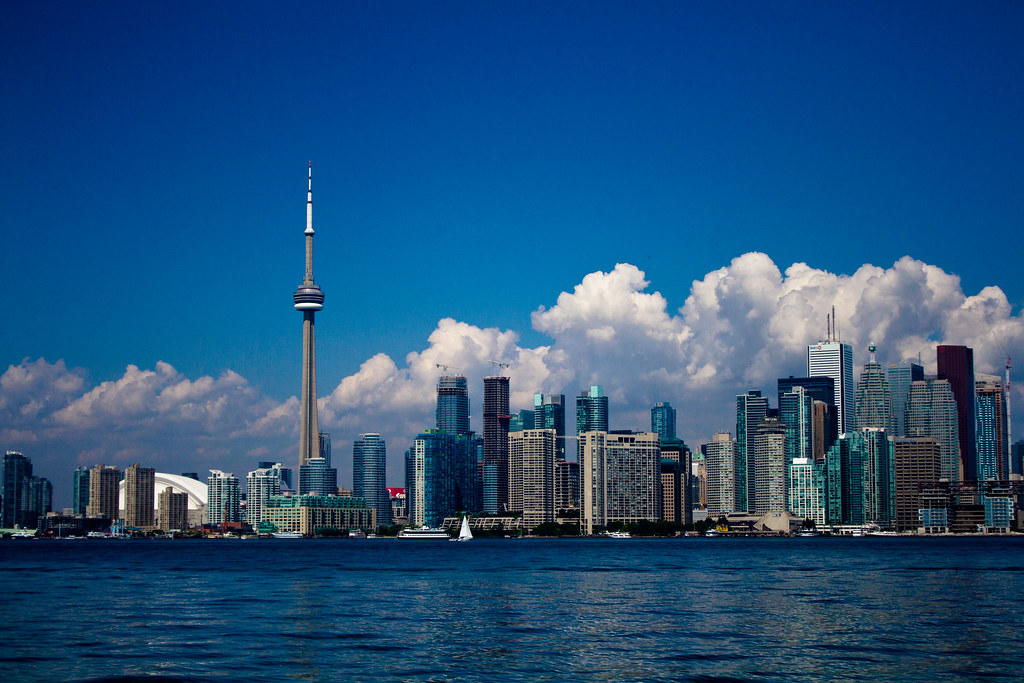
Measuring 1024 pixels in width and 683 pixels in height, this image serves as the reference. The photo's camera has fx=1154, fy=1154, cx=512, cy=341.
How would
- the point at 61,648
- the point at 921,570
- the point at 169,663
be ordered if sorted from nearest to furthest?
1. the point at 169,663
2. the point at 61,648
3. the point at 921,570

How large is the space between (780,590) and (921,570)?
38.7 metres

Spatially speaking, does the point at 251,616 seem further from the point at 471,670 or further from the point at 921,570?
the point at 921,570

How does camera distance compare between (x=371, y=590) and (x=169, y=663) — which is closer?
(x=169, y=663)

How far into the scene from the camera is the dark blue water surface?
42.8 m

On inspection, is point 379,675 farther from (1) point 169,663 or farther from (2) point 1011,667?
(2) point 1011,667

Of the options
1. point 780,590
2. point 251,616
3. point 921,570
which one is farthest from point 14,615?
point 921,570

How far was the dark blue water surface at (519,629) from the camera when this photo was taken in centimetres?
4281

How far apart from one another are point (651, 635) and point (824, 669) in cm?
1194

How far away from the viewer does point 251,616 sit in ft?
205

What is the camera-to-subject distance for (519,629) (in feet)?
186

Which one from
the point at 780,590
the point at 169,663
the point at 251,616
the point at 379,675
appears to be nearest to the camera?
the point at 379,675

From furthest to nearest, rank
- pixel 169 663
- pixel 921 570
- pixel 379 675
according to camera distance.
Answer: pixel 921 570, pixel 169 663, pixel 379 675

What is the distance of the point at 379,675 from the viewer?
136 ft

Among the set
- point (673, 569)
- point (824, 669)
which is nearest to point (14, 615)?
point (824, 669)
